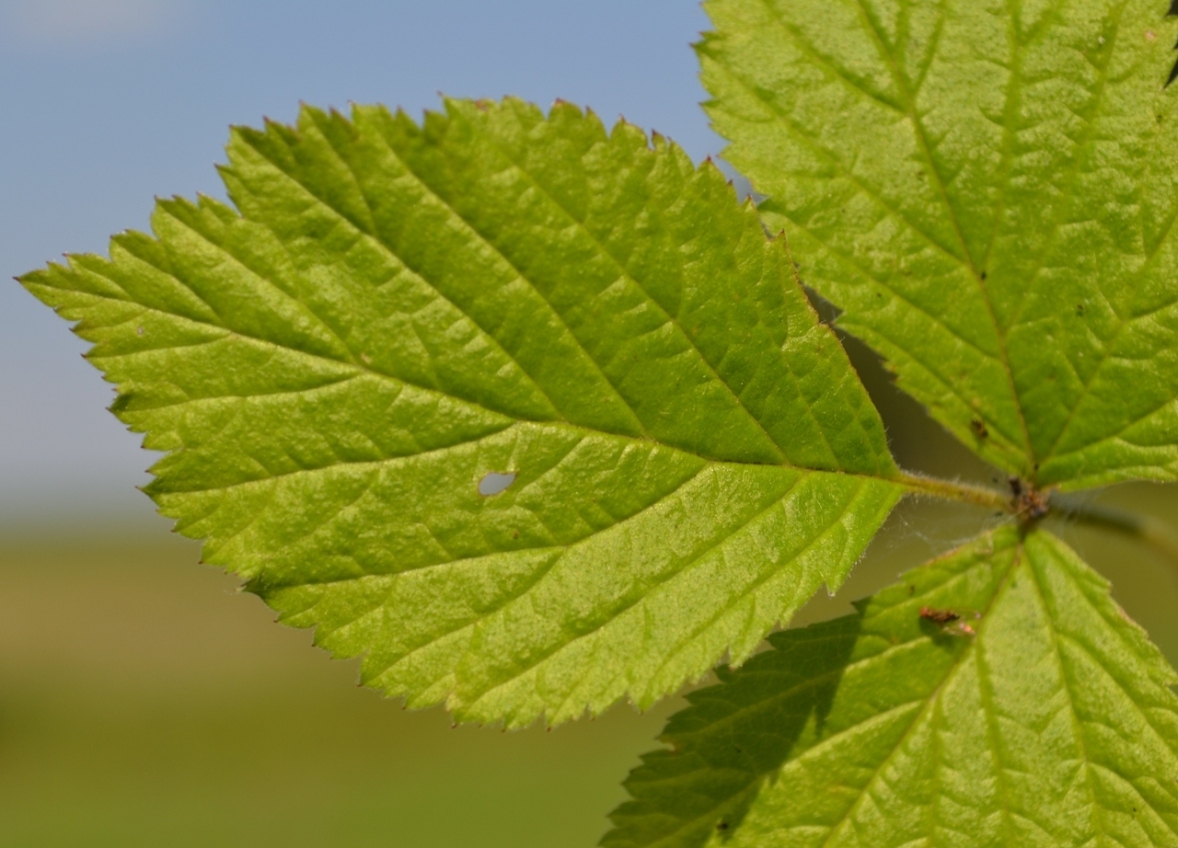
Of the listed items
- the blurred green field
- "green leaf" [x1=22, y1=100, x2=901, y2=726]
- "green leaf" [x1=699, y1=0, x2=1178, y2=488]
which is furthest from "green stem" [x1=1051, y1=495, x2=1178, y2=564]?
the blurred green field

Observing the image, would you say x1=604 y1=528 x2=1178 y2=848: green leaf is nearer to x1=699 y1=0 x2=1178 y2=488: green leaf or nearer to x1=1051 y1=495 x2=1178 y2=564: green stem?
x1=1051 y1=495 x2=1178 y2=564: green stem

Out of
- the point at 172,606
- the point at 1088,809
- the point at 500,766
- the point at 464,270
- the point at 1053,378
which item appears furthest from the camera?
the point at 172,606

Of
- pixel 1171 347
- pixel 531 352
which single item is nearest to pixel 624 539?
pixel 531 352

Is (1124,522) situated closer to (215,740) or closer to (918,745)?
(918,745)

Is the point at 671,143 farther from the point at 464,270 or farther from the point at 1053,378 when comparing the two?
the point at 1053,378

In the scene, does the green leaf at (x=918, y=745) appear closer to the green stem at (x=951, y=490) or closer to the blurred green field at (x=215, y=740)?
the green stem at (x=951, y=490)

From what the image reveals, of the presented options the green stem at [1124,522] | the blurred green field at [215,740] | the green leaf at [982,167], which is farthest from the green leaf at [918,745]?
the blurred green field at [215,740]
